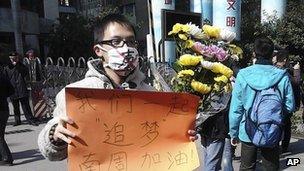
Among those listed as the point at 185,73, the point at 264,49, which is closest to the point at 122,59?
the point at 185,73

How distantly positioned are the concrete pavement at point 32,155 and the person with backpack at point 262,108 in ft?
4.74

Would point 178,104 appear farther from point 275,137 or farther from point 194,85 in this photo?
point 275,137

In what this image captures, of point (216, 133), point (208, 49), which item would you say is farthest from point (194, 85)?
point (216, 133)

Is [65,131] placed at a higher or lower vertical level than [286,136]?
higher

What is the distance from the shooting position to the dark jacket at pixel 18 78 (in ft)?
34.4

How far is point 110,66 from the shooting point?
215cm

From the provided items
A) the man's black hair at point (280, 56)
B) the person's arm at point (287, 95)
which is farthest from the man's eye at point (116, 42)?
the man's black hair at point (280, 56)

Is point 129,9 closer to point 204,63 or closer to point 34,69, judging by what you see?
point 34,69

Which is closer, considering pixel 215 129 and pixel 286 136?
pixel 215 129

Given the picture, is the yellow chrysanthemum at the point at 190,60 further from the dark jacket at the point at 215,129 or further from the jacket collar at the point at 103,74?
the dark jacket at the point at 215,129

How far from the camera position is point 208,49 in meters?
2.58

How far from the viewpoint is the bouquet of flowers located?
2.51 m

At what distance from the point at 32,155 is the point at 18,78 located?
126 inches

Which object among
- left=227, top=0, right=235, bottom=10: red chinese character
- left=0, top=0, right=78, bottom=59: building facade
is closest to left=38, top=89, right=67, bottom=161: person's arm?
left=227, top=0, right=235, bottom=10: red chinese character
